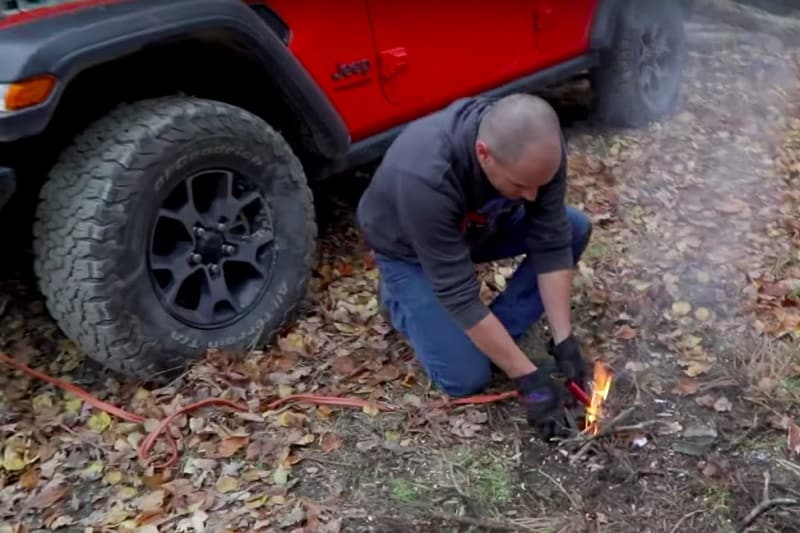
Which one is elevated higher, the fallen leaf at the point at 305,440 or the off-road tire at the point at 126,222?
the off-road tire at the point at 126,222

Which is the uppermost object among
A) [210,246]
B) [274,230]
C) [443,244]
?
[443,244]

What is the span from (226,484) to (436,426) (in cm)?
73

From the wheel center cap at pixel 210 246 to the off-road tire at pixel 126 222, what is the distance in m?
0.22

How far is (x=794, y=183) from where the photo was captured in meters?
5.53

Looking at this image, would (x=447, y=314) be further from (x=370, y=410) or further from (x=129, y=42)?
(x=129, y=42)

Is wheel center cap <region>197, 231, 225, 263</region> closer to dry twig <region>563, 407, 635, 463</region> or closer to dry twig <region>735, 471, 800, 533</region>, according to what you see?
dry twig <region>563, 407, 635, 463</region>

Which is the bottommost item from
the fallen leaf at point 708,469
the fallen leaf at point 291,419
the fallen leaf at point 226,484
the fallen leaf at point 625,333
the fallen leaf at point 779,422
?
the fallen leaf at point 625,333

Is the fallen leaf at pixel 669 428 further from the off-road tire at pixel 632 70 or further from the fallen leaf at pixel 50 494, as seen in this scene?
the off-road tire at pixel 632 70

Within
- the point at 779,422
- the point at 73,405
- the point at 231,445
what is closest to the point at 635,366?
the point at 779,422

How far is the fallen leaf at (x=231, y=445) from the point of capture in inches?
136

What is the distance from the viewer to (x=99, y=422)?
367 cm

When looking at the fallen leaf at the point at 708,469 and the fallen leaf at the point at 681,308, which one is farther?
the fallen leaf at the point at 681,308

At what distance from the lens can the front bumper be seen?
3.23 metres

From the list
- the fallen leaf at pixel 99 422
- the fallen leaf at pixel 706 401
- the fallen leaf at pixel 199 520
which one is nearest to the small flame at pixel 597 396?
the fallen leaf at pixel 706 401
